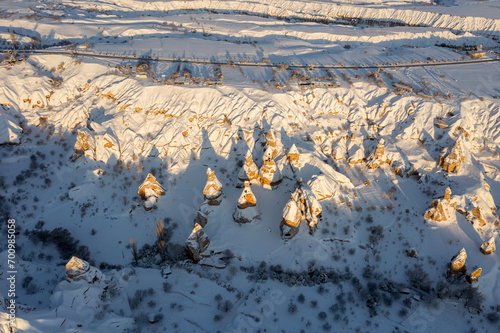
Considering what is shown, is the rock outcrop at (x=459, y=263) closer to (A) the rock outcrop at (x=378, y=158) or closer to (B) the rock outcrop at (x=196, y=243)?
(A) the rock outcrop at (x=378, y=158)

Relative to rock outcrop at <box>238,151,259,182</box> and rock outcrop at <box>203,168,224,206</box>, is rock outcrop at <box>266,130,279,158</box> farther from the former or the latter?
rock outcrop at <box>203,168,224,206</box>

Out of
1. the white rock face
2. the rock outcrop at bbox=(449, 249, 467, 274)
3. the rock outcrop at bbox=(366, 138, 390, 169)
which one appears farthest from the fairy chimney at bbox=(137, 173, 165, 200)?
the rock outcrop at bbox=(449, 249, 467, 274)

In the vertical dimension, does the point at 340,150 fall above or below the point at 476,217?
above

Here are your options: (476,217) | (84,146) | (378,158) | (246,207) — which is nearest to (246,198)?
(246,207)

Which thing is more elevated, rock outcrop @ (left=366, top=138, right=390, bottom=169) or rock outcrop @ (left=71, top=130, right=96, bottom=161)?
rock outcrop @ (left=366, top=138, right=390, bottom=169)

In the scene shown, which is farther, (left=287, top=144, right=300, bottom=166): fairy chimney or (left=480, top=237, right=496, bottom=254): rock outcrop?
(left=287, top=144, right=300, bottom=166): fairy chimney

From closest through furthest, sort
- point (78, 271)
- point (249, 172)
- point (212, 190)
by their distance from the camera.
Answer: point (78, 271) < point (212, 190) < point (249, 172)

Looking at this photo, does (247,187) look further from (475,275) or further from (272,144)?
(475,275)
